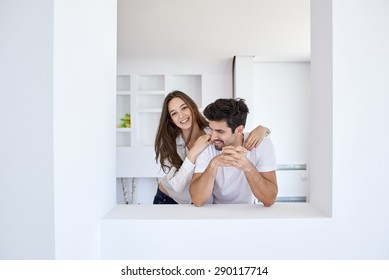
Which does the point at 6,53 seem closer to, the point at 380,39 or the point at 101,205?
the point at 101,205

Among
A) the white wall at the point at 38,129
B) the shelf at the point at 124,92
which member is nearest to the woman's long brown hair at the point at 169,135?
the white wall at the point at 38,129

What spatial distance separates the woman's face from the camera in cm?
237

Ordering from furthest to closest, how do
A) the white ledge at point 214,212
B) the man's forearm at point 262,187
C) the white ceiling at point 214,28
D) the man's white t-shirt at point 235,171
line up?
the white ceiling at point 214,28 → the man's white t-shirt at point 235,171 → the man's forearm at point 262,187 → the white ledge at point 214,212

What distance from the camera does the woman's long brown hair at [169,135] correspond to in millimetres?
2320

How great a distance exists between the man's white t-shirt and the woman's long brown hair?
14.4 inches

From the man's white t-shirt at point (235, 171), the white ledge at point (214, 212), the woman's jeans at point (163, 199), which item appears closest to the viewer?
the white ledge at point (214, 212)

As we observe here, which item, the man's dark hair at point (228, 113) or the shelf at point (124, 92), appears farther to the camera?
the shelf at point (124, 92)

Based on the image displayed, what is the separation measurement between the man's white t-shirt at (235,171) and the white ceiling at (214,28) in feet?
7.67

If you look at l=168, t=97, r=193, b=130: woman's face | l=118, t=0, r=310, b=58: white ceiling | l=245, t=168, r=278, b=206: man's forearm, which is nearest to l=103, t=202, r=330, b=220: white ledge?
l=245, t=168, r=278, b=206: man's forearm

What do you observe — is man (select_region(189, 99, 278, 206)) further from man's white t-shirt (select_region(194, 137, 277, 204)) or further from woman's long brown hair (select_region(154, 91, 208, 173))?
woman's long brown hair (select_region(154, 91, 208, 173))

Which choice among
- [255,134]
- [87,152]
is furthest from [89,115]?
[255,134]

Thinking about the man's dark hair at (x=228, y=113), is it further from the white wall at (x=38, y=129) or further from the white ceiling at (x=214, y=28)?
the white ceiling at (x=214, y=28)

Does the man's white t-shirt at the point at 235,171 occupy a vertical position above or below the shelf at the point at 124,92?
below
